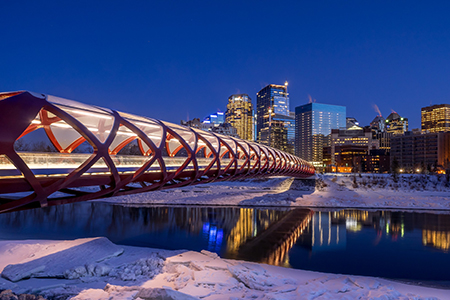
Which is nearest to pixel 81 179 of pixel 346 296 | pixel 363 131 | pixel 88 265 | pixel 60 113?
pixel 60 113

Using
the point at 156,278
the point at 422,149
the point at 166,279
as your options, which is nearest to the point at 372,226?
the point at 166,279

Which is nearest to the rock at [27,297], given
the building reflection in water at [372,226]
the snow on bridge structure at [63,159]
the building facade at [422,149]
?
the snow on bridge structure at [63,159]

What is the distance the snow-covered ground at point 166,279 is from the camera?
33.6 ft

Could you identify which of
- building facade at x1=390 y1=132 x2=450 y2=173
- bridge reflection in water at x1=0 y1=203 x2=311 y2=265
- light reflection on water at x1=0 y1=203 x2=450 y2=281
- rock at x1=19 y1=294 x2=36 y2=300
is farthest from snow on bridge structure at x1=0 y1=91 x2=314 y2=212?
building facade at x1=390 y1=132 x2=450 y2=173

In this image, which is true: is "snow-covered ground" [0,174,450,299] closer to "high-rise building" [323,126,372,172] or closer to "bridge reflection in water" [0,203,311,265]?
"bridge reflection in water" [0,203,311,265]

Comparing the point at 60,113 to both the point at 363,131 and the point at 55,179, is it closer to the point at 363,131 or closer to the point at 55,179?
the point at 55,179

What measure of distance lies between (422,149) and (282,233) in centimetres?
13489

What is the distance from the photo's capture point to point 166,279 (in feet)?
38.4

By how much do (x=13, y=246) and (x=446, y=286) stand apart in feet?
67.2

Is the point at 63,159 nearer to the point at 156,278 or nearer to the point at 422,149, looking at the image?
the point at 156,278

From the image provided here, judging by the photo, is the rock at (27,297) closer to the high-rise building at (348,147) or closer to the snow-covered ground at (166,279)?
the snow-covered ground at (166,279)

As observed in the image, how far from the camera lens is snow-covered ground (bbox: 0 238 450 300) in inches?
404

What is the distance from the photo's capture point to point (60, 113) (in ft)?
26.2

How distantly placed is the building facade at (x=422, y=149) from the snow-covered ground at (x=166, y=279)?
125565mm
